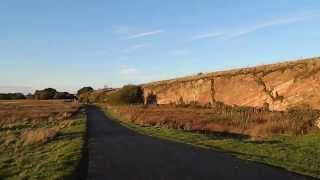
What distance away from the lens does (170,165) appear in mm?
15891

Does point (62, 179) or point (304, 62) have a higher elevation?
point (304, 62)

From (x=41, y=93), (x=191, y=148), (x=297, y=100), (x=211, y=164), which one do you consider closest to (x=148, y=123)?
(x=297, y=100)

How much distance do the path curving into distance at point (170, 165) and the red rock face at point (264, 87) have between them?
86.1 ft

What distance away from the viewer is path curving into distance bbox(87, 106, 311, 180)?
45.4 ft

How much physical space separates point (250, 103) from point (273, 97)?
556cm

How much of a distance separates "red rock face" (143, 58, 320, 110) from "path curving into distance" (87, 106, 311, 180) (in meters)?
26.3

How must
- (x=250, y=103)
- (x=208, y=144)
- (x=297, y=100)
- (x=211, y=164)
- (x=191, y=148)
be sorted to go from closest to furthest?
(x=211, y=164) < (x=191, y=148) < (x=208, y=144) < (x=297, y=100) < (x=250, y=103)

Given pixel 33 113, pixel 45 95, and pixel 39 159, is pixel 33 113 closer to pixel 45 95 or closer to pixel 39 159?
pixel 39 159

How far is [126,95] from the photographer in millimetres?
113750

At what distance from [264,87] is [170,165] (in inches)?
1642

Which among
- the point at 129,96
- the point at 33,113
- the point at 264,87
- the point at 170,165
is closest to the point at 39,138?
the point at 170,165

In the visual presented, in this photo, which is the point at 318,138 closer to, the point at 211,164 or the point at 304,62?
the point at 211,164

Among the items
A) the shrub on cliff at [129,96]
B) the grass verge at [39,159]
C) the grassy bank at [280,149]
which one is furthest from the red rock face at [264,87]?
the shrub on cliff at [129,96]

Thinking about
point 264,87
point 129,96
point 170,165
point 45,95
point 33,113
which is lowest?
point 170,165
